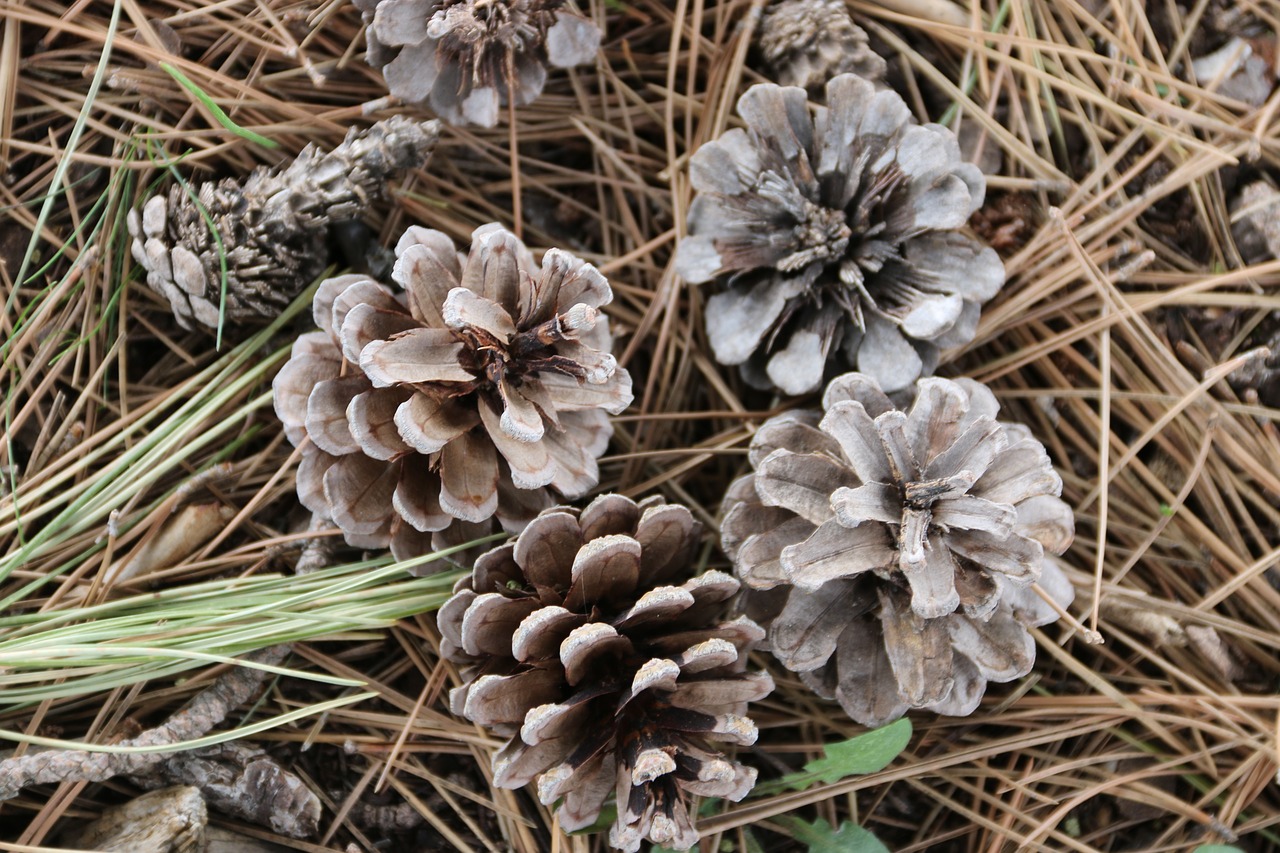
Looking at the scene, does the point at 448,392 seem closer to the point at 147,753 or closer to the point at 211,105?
the point at 211,105

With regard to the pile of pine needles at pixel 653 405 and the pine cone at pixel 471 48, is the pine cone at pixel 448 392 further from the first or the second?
the pine cone at pixel 471 48

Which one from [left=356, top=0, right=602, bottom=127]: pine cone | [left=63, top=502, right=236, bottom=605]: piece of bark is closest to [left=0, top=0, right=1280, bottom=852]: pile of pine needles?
[left=63, top=502, right=236, bottom=605]: piece of bark

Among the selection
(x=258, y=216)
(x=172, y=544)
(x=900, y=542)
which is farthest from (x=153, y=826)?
(x=900, y=542)

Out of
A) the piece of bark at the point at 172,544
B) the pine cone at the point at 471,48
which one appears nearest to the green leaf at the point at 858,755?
the piece of bark at the point at 172,544

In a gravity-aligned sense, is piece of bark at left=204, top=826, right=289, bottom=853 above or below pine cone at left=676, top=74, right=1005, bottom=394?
below

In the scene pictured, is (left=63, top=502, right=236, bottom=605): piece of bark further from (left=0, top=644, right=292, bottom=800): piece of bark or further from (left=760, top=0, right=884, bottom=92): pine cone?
(left=760, top=0, right=884, bottom=92): pine cone

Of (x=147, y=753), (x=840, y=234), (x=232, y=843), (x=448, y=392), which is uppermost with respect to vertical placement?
(x=840, y=234)
